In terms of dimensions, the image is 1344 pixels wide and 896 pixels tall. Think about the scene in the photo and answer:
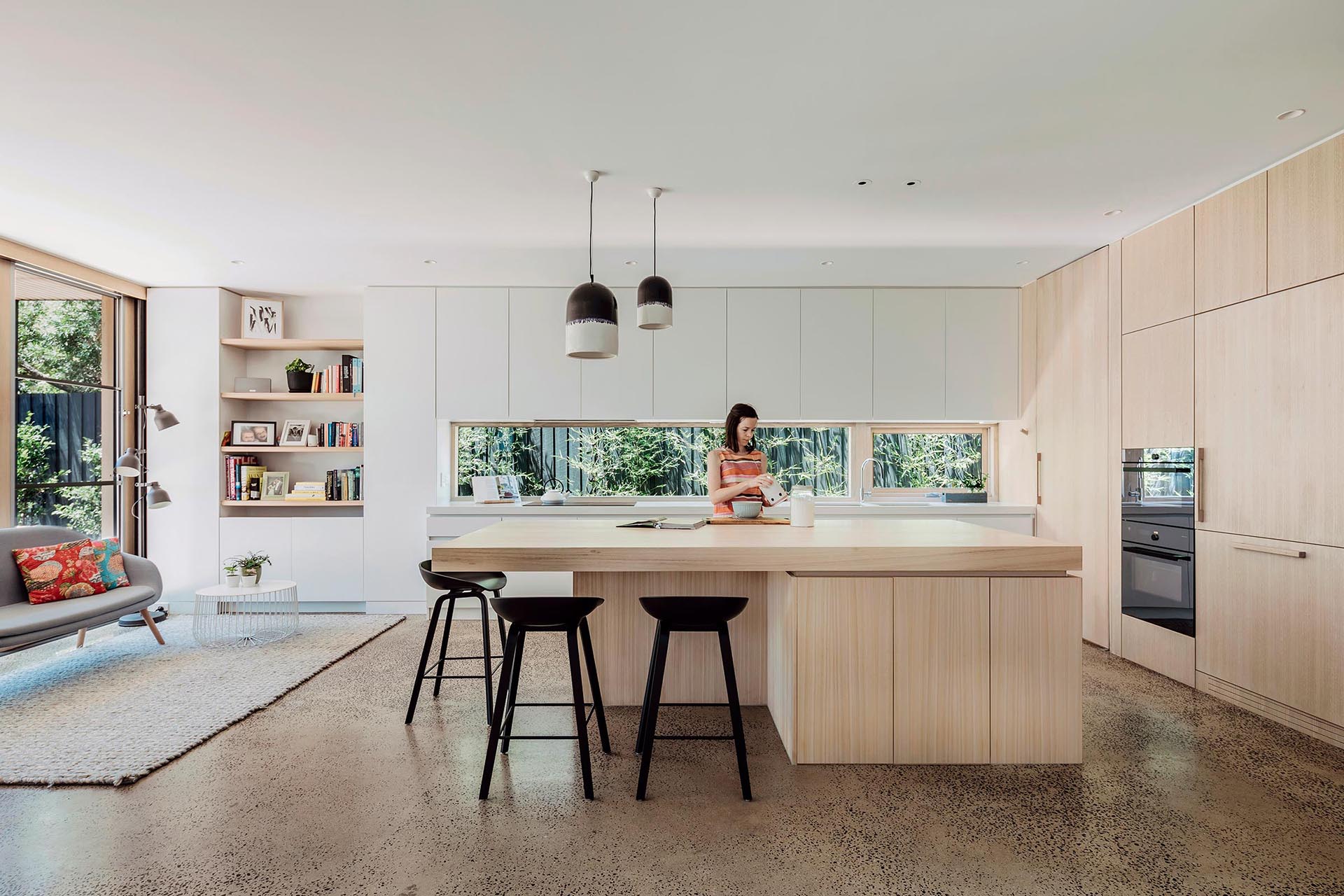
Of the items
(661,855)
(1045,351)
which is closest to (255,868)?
(661,855)

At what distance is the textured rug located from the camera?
2828 mm

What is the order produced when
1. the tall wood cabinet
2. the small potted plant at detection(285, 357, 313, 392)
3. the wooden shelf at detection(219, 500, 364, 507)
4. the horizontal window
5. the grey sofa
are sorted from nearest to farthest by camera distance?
the grey sofa → the tall wood cabinet → the wooden shelf at detection(219, 500, 364, 507) → the small potted plant at detection(285, 357, 313, 392) → the horizontal window

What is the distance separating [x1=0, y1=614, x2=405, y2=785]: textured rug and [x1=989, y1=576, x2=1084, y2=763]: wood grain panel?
3171 millimetres

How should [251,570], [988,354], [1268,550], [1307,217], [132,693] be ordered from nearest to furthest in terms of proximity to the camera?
[1307,217] → [1268,550] → [132,693] → [251,570] → [988,354]

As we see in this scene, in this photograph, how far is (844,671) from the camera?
2.74 m

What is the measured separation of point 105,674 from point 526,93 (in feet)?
12.3

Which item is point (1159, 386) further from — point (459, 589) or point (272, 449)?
point (272, 449)

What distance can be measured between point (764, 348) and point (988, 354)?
65.5 inches

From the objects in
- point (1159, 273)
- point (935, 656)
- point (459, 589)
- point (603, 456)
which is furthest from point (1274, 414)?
point (603, 456)

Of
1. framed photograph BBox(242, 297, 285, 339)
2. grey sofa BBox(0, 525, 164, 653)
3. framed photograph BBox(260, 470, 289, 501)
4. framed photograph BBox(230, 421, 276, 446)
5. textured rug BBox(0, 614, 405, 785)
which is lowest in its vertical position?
textured rug BBox(0, 614, 405, 785)

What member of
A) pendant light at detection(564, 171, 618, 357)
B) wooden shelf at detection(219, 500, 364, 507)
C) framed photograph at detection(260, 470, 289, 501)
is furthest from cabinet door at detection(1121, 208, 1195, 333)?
framed photograph at detection(260, 470, 289, 501)

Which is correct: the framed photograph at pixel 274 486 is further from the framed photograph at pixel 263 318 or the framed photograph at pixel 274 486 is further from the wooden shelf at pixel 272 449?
the framed photograph at pixel 263 318

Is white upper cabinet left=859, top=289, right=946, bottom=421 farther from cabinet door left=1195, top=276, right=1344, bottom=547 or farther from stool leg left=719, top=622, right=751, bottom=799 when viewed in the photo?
stool leg left=719, top=622, right=751, bottom=799

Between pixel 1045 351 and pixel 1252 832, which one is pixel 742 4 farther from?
pixel 1045 351
